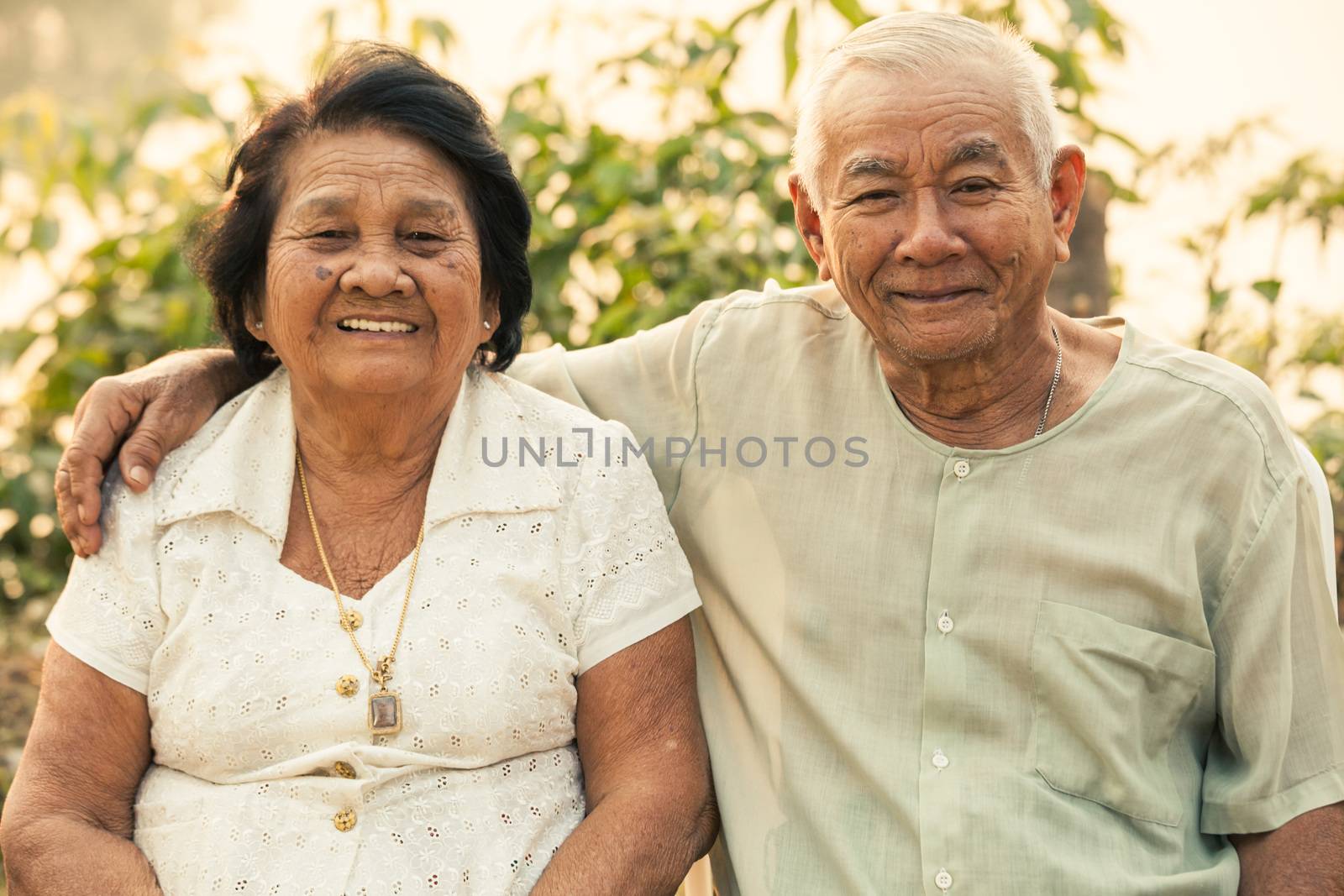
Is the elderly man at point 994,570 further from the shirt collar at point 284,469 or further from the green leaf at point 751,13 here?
the green leaf at point 751,13

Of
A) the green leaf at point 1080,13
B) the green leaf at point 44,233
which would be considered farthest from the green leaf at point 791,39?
the green leaf at point 44,233

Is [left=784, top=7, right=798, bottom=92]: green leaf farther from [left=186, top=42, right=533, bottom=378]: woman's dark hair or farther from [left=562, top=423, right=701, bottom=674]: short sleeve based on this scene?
[left=562, top=423, right=701, bottom=674]: short sleeve

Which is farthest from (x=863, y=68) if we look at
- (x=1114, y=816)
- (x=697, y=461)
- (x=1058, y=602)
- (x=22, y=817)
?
(x=22, y=817)

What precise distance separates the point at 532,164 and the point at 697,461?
1779mm

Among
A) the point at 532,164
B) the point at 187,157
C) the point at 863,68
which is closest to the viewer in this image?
the point at 863,68

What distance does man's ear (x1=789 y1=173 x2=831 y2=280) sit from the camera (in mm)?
2402

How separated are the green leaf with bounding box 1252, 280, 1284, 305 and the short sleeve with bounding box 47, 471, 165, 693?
271cm

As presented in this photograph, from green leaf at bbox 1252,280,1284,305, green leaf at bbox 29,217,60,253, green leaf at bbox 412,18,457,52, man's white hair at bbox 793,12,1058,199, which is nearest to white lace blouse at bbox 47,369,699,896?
man's white hair at bbox 793,12,1058,199

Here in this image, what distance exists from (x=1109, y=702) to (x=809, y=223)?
98cm

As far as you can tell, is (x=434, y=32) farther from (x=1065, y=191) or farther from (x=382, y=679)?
(x=382, y=679)

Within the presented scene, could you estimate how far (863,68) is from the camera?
222 centimetres

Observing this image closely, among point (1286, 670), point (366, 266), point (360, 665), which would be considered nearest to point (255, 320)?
point (366, 266)

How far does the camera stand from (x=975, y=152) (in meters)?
2.12

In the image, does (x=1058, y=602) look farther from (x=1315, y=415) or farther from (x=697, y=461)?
(x=1315, y=415)
